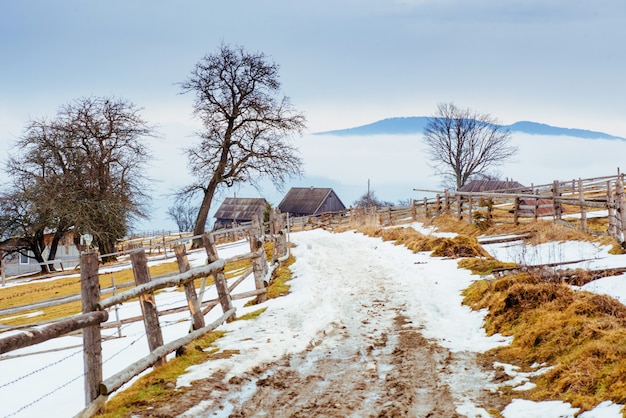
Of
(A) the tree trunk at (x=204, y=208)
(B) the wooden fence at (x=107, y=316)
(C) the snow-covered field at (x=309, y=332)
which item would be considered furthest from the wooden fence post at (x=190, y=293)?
(A) the tree trunk at (x=204, y=208)

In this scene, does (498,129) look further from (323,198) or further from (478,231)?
(478,231)

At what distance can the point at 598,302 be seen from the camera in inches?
266

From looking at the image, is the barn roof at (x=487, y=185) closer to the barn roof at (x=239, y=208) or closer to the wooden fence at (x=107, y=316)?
the barn roof at (x=239, y=208)

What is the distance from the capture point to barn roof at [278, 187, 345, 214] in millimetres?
74312

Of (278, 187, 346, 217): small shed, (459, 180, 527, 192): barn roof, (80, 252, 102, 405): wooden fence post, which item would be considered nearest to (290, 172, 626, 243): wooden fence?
(80, 252, 102, 405): wooden fence post

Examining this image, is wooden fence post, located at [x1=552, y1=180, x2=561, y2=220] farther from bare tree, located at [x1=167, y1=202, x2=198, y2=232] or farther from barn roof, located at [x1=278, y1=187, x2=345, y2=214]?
bare tree, located at [x1=167, y1=202, x2=198, y2=232]

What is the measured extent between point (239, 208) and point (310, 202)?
13827 mm

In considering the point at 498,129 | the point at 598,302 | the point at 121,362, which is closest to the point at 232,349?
the point at 121,362

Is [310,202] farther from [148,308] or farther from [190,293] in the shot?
[148,308]

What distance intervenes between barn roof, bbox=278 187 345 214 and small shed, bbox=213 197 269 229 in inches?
191

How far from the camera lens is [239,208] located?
83.2 meters

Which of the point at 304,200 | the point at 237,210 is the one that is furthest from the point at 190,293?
the point at 237,210

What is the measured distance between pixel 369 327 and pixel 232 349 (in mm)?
2345

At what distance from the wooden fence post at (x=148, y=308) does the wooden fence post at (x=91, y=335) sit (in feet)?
3.41
